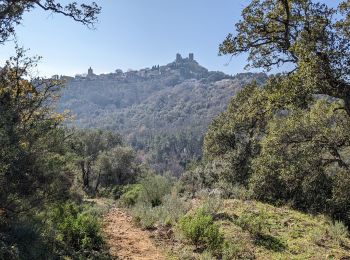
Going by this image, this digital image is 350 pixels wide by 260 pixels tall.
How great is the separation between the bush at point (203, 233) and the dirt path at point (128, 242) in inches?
40.5

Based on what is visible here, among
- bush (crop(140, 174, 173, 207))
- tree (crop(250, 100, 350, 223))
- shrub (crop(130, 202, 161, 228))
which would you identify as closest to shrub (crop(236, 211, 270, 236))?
tree (crop(250, 100, 350, 223))

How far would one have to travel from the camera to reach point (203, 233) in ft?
37.2

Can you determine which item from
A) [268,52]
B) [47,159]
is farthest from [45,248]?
[268,52]

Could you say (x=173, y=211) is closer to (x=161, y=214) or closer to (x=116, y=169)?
(x=161, y=214)

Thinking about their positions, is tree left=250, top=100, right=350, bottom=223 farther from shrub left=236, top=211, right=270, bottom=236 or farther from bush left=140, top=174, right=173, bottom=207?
bush left=140, top=174, right=173, bottom=207

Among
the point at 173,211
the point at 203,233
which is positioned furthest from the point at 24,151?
the point at 173,211

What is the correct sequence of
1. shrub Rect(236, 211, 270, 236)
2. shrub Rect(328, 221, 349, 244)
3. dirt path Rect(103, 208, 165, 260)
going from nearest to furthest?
dirt path Rect(103, 208, 165, 260) → shrub Rect(236, 211, 270, 236) → shrub Rect(328, 221, 349, 244)

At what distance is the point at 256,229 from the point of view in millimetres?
12422

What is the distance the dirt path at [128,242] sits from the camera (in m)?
11.0

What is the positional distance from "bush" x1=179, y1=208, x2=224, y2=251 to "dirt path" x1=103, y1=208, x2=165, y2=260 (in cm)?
103

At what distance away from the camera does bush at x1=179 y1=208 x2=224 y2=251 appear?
10.9 meters

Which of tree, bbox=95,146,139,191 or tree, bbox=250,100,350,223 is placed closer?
tree, bbox=250,100,350,223

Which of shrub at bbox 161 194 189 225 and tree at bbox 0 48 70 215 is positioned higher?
tree at bbox 0 48 70 215

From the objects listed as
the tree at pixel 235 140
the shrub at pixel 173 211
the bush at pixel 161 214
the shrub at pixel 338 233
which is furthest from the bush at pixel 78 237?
the tree at pixel 235 140
